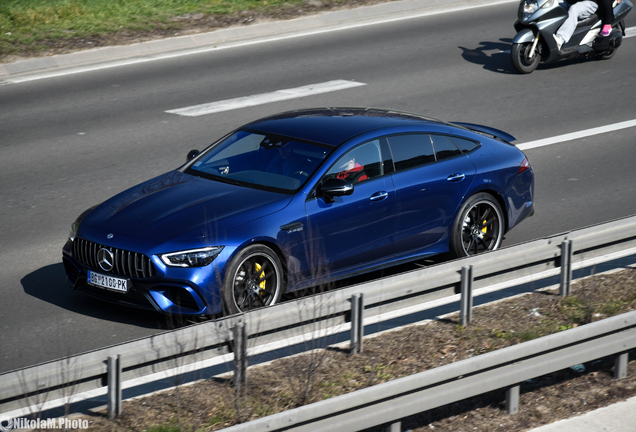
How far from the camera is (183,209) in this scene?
23.7 ft

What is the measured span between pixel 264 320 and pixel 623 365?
2.78 m

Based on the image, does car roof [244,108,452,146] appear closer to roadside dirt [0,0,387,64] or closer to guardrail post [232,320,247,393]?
guardrail post [232,320,247,393]

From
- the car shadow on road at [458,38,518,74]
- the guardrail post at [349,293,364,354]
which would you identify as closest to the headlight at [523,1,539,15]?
the car shadow on road at [458,38,518,74]

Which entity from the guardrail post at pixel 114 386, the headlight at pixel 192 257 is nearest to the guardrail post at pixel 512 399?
the headlight at pixel 192 257

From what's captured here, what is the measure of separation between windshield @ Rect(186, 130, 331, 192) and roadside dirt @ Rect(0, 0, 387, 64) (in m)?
9.18

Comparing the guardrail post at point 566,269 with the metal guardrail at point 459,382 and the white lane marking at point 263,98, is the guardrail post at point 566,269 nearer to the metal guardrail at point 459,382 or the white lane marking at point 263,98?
the metal guardrail at point 459,382

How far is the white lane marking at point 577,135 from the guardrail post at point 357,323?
669cm

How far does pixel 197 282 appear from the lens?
6.71 metres

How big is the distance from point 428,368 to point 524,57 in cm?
1095

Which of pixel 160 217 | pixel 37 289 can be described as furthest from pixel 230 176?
pixel 37 289

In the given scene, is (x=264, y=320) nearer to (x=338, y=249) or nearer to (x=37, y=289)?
(x=338, y=249)

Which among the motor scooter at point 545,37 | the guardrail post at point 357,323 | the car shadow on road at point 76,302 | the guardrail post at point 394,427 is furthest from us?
the motor scooter at point 545,37

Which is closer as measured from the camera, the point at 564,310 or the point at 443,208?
the point at 564,310

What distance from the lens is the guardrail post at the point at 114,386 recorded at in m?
5.11
